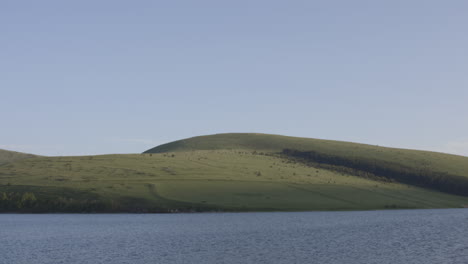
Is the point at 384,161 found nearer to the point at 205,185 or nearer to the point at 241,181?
the point at 241,181

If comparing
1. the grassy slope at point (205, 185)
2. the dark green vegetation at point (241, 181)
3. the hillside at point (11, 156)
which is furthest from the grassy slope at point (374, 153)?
the hillside at point (11, 156)

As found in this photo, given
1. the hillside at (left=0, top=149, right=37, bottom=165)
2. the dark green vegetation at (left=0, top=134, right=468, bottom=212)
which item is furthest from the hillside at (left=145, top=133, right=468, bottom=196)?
the hillside at (left=0, top=149, right=37, bottom=165)

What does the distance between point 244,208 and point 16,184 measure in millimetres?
47566

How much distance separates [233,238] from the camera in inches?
2601

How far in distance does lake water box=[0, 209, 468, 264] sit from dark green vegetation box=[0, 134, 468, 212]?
857 cm

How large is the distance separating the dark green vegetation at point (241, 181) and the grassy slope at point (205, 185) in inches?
7.8

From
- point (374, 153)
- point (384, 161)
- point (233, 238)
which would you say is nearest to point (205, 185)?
point (233, 238)

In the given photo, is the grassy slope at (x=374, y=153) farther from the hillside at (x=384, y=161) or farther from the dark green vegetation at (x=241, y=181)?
the dark green vegetation at (x=241, y=181)

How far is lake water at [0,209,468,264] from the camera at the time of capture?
5207cm

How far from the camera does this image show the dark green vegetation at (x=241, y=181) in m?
106

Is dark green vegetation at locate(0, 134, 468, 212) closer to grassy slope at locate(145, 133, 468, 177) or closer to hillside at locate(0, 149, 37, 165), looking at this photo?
grassy slope at locate(145, 133, 468, 177)

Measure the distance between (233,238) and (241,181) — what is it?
194 ft

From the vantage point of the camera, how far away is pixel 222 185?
12025cm

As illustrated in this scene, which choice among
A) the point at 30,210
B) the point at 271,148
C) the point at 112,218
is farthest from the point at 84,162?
the point at 271,148
